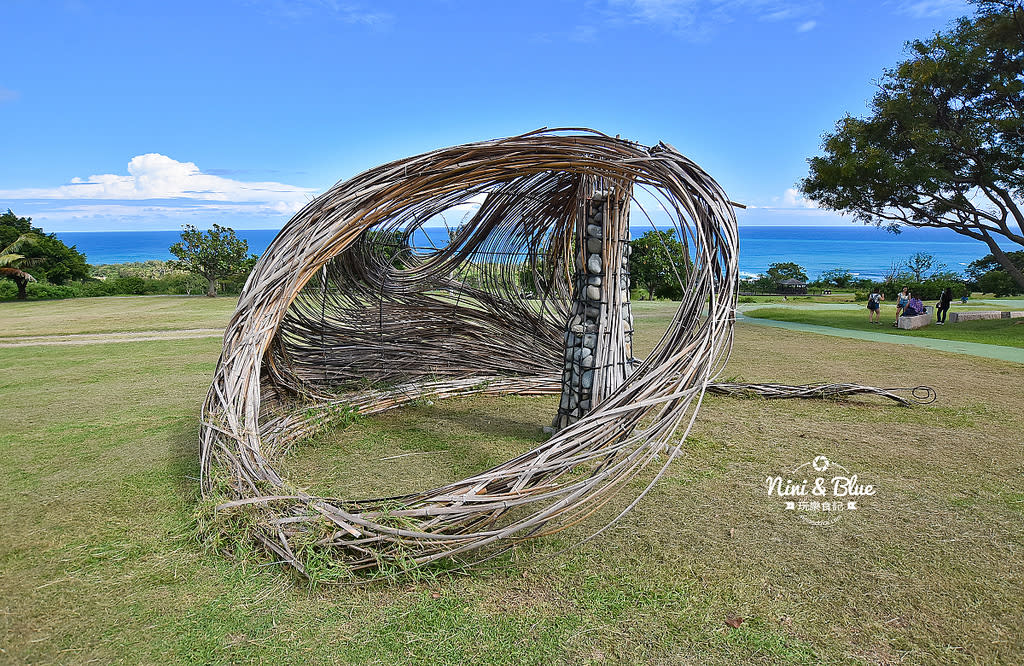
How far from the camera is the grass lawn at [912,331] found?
9555mm

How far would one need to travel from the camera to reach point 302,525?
262 centimetres

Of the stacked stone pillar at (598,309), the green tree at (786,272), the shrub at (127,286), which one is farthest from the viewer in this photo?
the green tree at (786,272)

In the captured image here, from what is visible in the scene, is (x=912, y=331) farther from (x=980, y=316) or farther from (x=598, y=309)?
(x=598, y=309)

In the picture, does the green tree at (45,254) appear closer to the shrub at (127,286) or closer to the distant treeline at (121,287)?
the distant treeline at (121,287)

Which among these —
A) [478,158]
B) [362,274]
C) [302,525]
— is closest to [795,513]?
[302,525]

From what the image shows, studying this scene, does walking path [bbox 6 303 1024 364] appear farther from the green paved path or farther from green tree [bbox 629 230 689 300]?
green tree [bbox 629 230 689 300]

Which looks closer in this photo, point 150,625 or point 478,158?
point 150,625

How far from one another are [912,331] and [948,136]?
3615 millimetres

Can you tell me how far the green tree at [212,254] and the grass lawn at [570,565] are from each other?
49.7 ft

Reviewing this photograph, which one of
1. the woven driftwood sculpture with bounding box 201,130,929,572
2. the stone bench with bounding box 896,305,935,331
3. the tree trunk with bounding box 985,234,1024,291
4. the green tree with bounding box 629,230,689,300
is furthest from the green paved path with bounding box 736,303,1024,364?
the green tree with bounding box 629,230,689,300

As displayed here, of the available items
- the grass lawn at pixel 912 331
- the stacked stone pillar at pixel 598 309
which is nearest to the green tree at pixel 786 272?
the grass lawn at pixel 912 331

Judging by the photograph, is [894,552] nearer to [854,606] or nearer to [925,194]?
[854,606]

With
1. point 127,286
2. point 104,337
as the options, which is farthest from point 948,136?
point 127,286

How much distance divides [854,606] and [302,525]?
2237 mm
